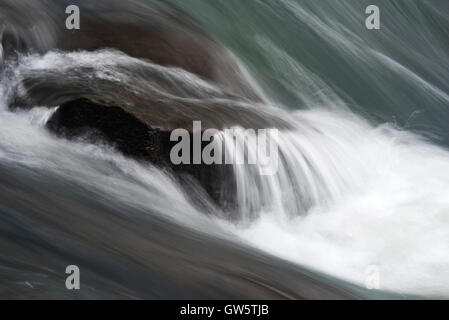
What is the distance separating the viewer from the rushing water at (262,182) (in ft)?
15.6

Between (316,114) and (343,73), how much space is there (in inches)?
40.8

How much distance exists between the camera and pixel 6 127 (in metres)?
5.85

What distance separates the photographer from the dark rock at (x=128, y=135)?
5.78m

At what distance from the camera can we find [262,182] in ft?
20.3

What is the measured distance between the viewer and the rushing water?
4.74 metres

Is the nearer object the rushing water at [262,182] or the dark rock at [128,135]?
the rushing water at [262,182]

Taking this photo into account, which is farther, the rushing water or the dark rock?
the dark rock

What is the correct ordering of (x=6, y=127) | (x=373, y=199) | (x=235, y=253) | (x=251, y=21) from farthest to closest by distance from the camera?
(x=251, y=21) → (x=373, y=199) → (x=6, y=127) → (x=235, y=253)

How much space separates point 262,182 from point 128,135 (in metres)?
0.97

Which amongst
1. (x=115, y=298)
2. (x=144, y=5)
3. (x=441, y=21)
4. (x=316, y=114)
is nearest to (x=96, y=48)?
(x=144, y=5)

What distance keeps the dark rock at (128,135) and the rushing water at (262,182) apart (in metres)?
0.07

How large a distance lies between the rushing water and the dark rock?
2.7 inches

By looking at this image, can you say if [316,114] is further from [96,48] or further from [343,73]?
[96,48]

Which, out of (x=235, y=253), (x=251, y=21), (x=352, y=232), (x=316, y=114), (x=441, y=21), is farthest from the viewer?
(x=441, y=21)
